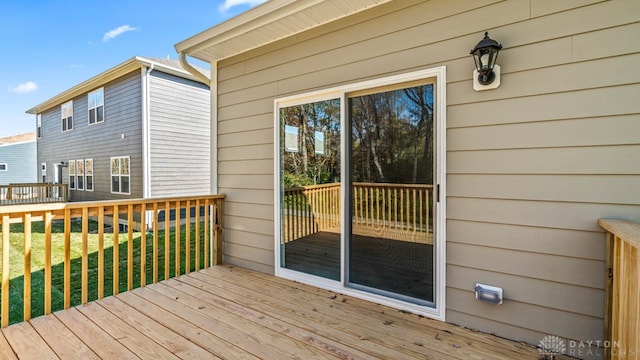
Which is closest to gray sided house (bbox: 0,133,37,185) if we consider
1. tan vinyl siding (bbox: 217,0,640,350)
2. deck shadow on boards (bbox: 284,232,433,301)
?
deck shadow on boards (bbox: 284,232,433,301)

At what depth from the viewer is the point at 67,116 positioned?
436 inches

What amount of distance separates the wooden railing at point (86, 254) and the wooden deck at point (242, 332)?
0.89ft

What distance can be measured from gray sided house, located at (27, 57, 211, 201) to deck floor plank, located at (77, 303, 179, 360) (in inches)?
232

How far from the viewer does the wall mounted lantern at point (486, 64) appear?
1906 mm

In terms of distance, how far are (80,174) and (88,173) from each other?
78cm

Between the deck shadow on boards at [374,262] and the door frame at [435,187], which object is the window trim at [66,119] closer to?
the door frame at [435,187]

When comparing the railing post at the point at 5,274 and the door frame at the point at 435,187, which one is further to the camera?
the door frame at the point at 435,187

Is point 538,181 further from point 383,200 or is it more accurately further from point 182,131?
point 182,131

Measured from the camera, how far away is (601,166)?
1.73 metres

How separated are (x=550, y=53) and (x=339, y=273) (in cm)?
238

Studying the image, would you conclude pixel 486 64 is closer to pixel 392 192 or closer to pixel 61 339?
pixel 392 192

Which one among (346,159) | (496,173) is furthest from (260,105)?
(496,173)

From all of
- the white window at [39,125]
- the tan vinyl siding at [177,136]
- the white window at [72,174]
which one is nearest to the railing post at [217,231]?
the tan vinyl siding at [177,136]

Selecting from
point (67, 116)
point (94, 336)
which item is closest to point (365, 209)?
point (94, 336)
